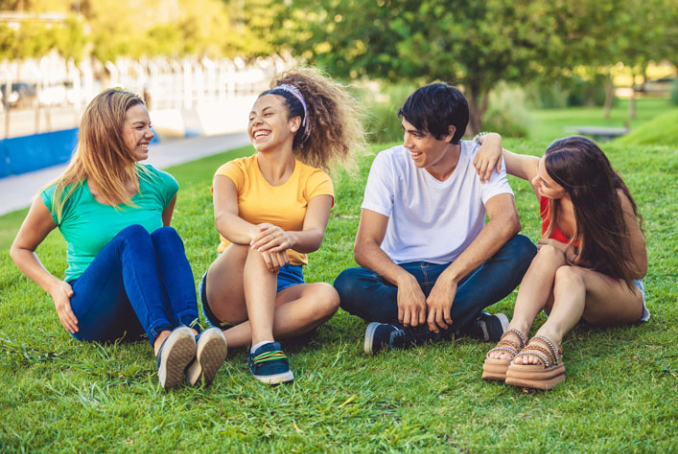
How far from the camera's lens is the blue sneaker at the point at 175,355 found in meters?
3.15

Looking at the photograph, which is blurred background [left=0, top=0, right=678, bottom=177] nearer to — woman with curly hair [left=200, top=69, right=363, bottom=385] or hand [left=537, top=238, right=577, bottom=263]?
woman with curly hair [left=200, top=69, right=363, bottom=385]

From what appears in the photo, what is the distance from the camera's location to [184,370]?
3.30 metres

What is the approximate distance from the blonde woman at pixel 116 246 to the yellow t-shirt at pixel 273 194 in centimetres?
43

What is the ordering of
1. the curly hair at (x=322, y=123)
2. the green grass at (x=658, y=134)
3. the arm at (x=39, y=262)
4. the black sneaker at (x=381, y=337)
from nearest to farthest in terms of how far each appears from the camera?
the arm at (x=39, y=262) < the black sneaker at (x=381, y=337) < the curly hair at (x=322, y=123) < the green grass at (x=658, y=134)

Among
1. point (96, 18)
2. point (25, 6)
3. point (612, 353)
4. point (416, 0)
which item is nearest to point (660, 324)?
point (612, 353)

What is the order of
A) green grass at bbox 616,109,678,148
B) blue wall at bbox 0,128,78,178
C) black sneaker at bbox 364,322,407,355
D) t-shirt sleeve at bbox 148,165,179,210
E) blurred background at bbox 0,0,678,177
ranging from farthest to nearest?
1. blurred background at bbox 0,0,678,177
2. blue wall at bbox 0,128,78,178
3. green grass at bbox 616,109,678,148
4. t-shirt sleeve at bbox 148,165,179,210
5. black sneaker at bbox 364,322,407,355

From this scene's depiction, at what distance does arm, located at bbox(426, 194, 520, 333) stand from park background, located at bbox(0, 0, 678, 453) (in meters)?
0.26

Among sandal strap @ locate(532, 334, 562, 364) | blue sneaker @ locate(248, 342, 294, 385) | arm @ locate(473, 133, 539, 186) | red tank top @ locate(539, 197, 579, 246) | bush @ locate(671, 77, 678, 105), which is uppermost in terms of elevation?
bush @ locate(671, 77, 678, 105)

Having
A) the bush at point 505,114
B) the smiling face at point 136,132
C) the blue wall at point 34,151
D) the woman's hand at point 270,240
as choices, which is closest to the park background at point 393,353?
the bush at point 505,114

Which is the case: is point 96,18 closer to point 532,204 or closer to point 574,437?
point 532,204

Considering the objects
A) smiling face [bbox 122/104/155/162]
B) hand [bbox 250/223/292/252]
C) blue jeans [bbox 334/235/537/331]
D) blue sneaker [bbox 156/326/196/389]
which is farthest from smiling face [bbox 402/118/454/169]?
blue sneaker [bbox 156/326/196/389]

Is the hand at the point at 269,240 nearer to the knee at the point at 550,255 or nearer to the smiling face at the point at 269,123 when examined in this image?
the smiling face at the point at 269,123

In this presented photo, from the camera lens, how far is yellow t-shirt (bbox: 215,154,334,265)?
12.7 feet

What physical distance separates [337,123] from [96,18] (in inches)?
1546
